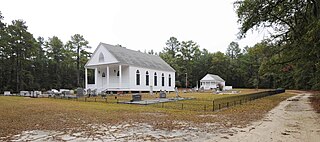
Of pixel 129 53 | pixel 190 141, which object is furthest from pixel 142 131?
pixel 129 53

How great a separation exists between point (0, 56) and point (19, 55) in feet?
12.1

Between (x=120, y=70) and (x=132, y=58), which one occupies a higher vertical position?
(x=132, y=58)

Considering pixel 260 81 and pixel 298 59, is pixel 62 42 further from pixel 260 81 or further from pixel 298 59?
pixel 260 81

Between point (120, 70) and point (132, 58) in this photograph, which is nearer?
point (120, 70)

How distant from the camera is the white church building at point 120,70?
3634cm

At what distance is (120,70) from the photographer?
114 feet

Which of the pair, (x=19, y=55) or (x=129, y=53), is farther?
(x=19, y=55)

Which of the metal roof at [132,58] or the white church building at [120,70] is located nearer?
the white church building at [120,70]

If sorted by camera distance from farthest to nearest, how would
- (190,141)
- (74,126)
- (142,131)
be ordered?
1. (74,126)
2. (142,131)
3. (190,141)

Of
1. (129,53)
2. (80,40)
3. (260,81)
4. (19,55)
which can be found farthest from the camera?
(260,81)

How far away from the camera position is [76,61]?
5509 centimetres

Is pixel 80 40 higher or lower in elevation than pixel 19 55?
higher

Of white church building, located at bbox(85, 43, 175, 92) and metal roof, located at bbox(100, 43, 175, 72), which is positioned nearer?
white church building, located at bbox(85, 43, 175, 92)

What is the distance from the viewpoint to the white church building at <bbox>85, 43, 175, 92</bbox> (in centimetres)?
3634
